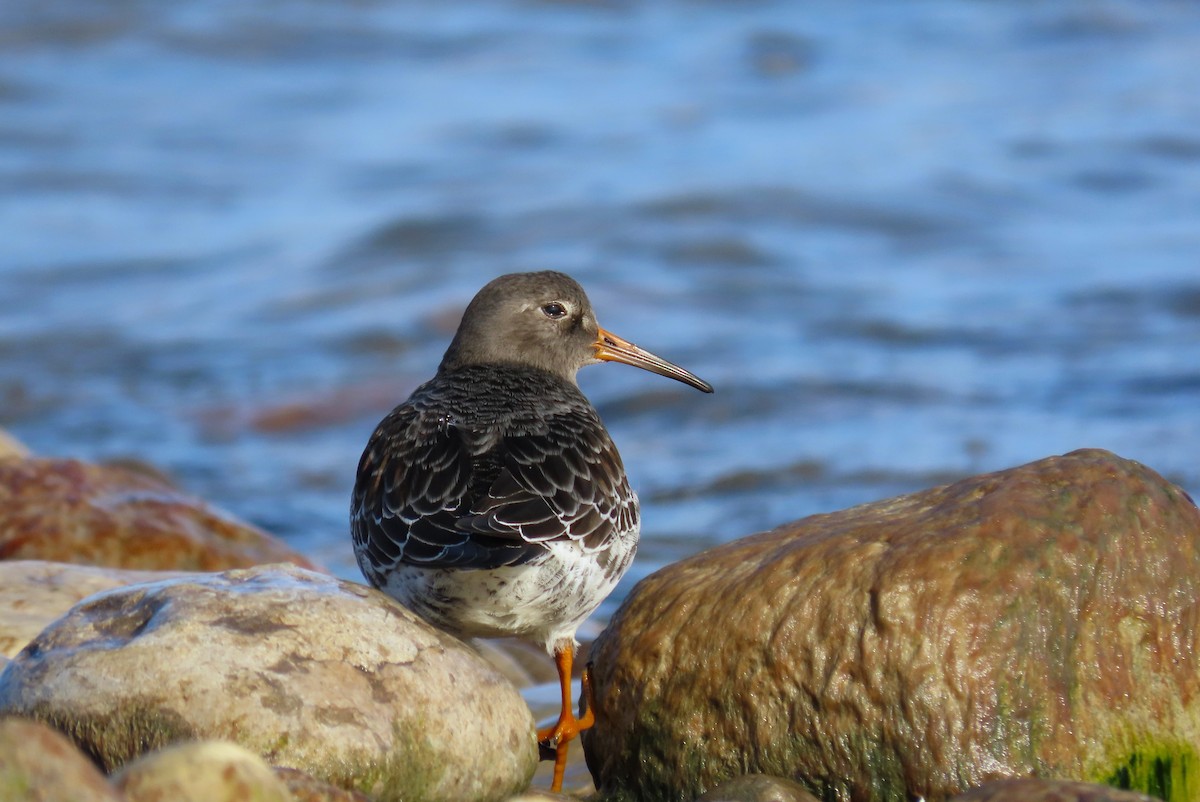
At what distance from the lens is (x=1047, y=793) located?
3842 mm

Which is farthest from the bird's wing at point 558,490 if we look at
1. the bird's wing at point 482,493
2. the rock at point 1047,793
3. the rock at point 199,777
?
the rock at point 1047,793

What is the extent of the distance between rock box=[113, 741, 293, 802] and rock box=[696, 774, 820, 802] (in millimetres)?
1478

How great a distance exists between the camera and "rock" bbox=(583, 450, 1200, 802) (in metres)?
4.52

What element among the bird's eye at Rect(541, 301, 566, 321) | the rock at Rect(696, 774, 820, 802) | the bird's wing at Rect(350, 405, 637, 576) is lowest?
the rock at Rect(696, 774, 820, 802)

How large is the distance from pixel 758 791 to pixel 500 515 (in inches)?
42.7

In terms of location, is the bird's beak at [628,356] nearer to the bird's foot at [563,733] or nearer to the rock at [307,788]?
the bird's foot at [563,733]

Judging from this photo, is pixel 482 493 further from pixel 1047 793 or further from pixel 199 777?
pixel 1047 793

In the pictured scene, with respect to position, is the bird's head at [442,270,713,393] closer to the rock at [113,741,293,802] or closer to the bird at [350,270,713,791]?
the bird at [350,270,713,791]

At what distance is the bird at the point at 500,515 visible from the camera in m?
4.78

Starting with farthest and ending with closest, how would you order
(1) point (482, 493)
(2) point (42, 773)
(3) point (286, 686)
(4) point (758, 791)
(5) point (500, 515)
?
(1) point (482, 493), (5) point (500, 515), (4) point (758, 791), (3) point (286, 686), (2) point (42, 773)

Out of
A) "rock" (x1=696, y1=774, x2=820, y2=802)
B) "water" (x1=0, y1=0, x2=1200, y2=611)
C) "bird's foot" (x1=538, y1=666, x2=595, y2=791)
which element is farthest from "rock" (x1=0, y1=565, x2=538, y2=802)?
"water" (x1=0, y1=0, x2=1200, y2=611)

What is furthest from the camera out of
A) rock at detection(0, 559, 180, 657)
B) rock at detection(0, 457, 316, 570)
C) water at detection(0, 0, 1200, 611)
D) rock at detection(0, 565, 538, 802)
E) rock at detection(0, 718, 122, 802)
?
water at detection(0, 0, 1200, 611)

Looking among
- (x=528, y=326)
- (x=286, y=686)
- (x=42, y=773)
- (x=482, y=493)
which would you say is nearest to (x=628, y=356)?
(x=528, y=326)

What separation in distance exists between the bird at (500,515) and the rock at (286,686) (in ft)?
0.71
